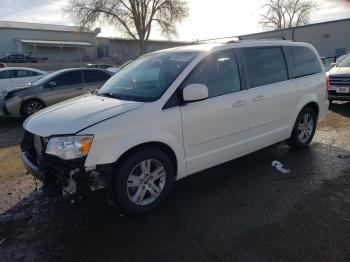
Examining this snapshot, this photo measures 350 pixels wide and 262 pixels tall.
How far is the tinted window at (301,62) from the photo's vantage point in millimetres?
5465

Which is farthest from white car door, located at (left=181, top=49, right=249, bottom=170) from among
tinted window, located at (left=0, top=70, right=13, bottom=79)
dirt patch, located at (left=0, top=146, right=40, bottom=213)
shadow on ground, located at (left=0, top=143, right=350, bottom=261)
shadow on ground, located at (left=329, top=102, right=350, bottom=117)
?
tinted window, located at (left=0, top=70, right=13, bottom=79)

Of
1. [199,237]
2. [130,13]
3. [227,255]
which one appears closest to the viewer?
[227,255]

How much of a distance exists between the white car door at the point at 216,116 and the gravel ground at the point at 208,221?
0.50 meters

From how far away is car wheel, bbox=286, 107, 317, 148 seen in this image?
18.6ft

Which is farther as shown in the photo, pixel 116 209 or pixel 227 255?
pixel 116 209

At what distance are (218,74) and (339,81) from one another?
656 cm

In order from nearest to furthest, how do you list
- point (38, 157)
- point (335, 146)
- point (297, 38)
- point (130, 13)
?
point (38, 157), point (335, 146), point (297, 38), point (130, 13)

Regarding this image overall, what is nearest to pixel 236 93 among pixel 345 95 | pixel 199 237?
pixel 199 237

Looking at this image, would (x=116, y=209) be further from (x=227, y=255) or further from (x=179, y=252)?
(x=227, y=255)

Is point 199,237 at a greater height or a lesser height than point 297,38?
lesser

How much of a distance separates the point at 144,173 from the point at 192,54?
5.24 feet

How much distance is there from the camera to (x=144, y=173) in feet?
12.4

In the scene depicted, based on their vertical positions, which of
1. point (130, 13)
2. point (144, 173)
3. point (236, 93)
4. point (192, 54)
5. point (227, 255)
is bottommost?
point (227, 255)

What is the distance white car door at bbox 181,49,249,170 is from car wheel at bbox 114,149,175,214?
1.14ft
